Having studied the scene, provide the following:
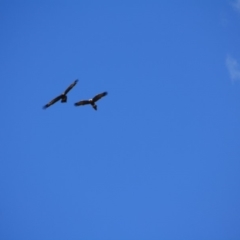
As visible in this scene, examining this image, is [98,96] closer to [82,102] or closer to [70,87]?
[82,102]

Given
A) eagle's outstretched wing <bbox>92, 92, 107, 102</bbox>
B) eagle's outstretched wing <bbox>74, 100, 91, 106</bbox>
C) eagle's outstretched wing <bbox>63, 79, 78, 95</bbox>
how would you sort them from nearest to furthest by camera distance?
eagle's outstretched wing <bbox>63, 79, 78, 95</bbox> < eagle's outstretched wing <bbox>92, 92, 107, 102</bbox> < eagle's outstretched wing <bbox>74, 100, 91, 106</bbox>

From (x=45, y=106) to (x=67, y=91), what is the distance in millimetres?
1892

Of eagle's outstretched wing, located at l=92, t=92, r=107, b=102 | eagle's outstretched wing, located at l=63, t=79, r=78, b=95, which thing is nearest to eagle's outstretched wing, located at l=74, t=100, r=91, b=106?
eagle's outstretched wing, located at l=92, t=92, r=107, b=102

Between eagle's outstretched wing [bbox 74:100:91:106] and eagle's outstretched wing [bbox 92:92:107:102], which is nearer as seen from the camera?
eagle's outstretched wing [bbox 92:92:107:102]

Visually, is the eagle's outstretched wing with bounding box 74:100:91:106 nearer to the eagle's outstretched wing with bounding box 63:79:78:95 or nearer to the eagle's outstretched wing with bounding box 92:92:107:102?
the eagle's outstretched wing with bounding box 92:92:107:102

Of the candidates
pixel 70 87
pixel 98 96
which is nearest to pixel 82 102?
pixel 98 96

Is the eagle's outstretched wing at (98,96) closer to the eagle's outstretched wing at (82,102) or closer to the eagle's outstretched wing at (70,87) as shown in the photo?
the eagle's outstretched wing at (82,102)

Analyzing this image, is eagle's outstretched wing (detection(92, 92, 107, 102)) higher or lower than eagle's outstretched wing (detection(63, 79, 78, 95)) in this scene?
higher

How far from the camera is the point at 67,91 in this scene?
30.7 m

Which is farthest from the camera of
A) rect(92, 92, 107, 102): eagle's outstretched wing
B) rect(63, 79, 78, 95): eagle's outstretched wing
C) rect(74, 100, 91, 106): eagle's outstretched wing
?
rect(74, 100, 91, 106): eagle's outstretched wing

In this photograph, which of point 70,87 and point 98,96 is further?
point 98,96

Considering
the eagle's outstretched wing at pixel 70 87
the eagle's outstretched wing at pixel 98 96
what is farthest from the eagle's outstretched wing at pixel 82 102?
the eagle's outstretched wing at pixel 70 87

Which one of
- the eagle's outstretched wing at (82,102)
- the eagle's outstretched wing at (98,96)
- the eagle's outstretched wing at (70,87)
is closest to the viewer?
the eagle's outstretched wing at (70,87)

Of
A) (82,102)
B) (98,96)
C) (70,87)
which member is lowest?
(70,87)
